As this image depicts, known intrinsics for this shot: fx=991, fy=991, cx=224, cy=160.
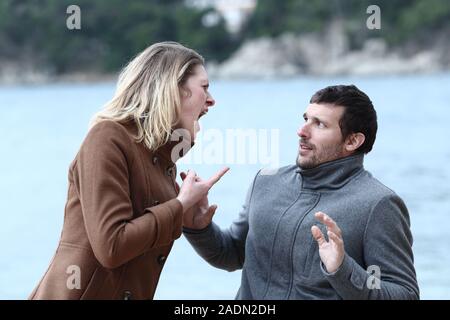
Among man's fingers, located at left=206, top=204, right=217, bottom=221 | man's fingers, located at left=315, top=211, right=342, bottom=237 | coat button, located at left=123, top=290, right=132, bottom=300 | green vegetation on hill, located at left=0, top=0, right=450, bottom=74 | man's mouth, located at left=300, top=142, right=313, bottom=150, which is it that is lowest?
green vegetation on hill, located at left=0, top=0, right=450, bottom=74

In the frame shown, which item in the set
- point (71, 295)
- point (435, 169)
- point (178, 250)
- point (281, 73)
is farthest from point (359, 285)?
point (281, 73)

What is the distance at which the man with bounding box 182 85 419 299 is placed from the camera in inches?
107

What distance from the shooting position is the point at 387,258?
2750 mm

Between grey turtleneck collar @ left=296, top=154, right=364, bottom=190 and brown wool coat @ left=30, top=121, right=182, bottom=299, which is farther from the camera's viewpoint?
grey turtleneck collar @ left=296, top=154, right=364, bottom=190

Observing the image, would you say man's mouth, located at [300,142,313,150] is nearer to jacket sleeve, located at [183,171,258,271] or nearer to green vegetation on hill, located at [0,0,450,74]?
jacket sleeve, located at [183,171,258,271]

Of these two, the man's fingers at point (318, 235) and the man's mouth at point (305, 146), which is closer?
the man's fingers at point (318, 235)

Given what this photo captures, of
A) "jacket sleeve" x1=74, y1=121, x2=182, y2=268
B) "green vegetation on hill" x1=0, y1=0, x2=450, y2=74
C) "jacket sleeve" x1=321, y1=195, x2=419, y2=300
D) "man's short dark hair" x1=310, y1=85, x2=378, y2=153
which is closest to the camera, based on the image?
"jacket sleeve" x1=74, y1=121, x2=182, y2=268

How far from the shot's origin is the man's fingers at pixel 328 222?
2572 mm

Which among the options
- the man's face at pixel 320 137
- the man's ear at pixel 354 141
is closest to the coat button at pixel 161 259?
the man's face at pixel 320 137

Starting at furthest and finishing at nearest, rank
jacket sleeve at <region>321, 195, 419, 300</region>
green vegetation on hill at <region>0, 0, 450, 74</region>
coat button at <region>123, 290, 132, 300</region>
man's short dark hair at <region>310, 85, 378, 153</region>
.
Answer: green vegetation on hill at <region>0, 0, 450, 74</region> < man's short dark hair at <region>310, 85, 378, 153</region> < jacket sleeve at <region>321, 195, 419, 300</region> < coat button at <region>123, 290, 132, 300</region>

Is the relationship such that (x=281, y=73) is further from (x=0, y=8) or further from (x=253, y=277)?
(x=253, y=277)

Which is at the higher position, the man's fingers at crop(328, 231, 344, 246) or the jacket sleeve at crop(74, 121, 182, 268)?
the jacket sleeve at crop(74, 121, 182, 268)

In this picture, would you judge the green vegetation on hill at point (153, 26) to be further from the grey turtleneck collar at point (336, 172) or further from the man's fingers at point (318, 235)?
the man's fingers at point (318, 235)

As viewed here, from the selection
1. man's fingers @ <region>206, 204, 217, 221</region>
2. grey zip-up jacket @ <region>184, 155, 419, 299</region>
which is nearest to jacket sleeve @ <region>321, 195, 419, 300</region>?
grey zip-up jacket @ <region>184, 155, 419, 299</region>
